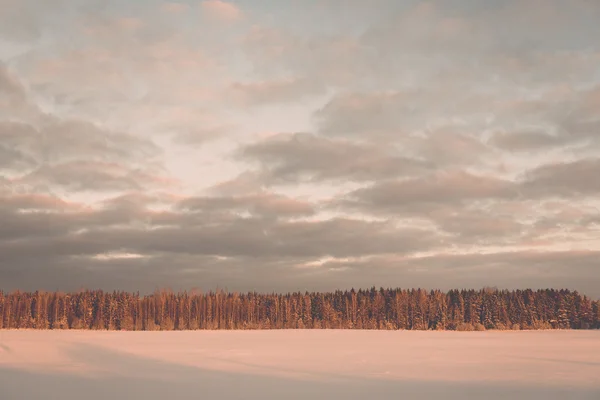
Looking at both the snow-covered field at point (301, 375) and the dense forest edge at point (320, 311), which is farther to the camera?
the dense forest edge at point (320, 311)

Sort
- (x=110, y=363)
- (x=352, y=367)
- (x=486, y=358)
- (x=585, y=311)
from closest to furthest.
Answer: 1. (x=352, y=367)
2. (x=110, y=363)
3. (x=486, y=358)
4. (x=585, y=311)

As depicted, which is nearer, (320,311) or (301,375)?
(301,375)

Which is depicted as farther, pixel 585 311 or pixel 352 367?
pixel 585 311

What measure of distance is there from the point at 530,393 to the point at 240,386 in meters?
7.08

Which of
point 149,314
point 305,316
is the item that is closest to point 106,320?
point 149,314

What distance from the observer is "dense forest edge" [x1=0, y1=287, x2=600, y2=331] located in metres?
71.9

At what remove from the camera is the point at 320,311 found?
80.1 m

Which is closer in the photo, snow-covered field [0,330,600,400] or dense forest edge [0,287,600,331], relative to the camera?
snow-covered field [0,330,600,400]

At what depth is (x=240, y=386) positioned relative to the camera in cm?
1439

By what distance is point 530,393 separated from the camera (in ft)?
43.6

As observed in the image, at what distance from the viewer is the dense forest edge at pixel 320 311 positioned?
71.9 m

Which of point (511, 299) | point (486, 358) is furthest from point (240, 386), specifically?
point (511, 299)

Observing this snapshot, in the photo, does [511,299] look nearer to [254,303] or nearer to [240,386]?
[254,303]

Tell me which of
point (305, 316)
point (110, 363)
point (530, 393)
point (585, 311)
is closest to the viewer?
point (530, 393)
